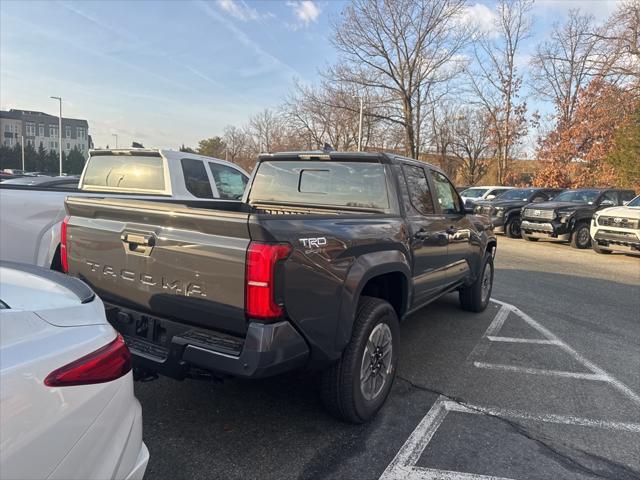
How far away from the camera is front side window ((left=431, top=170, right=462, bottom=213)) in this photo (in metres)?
4.72

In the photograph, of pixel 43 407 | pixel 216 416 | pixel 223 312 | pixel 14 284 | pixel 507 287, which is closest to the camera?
pixel 43 407

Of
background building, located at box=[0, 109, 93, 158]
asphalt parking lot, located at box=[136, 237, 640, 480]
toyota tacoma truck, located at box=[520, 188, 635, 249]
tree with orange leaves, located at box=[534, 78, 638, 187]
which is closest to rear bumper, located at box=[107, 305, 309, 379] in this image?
asphalt parking lot, located at box=[136, 237, 640, 480]

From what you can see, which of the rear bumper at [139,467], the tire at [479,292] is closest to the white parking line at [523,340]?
the tire at [479,292]

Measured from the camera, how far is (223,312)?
8.25 ft

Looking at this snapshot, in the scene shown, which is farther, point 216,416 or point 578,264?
point 578,264

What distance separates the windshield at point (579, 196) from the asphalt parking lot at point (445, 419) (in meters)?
10.7

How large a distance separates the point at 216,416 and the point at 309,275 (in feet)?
4.62

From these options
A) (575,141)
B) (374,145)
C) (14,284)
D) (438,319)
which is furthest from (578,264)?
(374,145)

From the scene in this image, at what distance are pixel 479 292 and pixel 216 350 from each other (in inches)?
174

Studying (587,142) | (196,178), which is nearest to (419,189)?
(196,178)

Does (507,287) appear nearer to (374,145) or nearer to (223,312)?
(223,312)

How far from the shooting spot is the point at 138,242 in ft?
9.06

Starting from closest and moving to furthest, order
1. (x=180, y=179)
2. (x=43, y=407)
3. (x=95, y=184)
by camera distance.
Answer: (x=43, y=407) < (x=180, y=179) < (x=95, y=184)

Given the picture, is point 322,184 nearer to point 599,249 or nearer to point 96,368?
point 96,368
